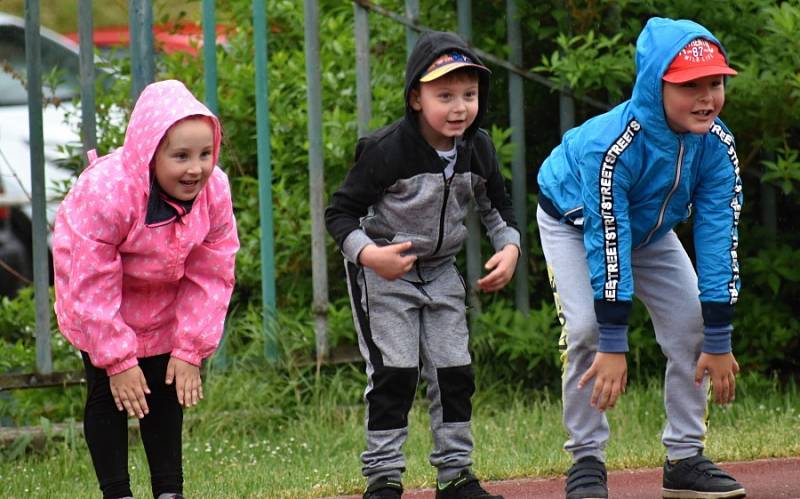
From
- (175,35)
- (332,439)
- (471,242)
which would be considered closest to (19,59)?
(175,35)

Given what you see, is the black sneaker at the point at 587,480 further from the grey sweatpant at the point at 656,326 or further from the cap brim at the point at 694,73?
the cap brim at the point at 694,73

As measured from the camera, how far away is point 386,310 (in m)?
4.53

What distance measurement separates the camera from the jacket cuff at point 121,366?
4.23m

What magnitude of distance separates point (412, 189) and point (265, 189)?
2148mm

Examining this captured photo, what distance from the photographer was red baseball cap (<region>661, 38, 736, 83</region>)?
4215 millimetres

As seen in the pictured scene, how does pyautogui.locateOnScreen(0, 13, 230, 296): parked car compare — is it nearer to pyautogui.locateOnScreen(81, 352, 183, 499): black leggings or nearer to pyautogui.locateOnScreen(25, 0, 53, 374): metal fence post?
pyautogui.locateOnScreen(25, 0, 53, 374): metal fence post

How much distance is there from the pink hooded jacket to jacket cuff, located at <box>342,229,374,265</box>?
0.36 m

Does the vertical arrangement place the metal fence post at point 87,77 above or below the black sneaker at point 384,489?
above

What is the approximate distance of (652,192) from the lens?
4.40m

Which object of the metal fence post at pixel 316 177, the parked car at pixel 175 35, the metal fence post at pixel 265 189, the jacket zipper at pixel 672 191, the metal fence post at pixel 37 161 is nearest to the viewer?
the jacket zipper at pixel 672 191

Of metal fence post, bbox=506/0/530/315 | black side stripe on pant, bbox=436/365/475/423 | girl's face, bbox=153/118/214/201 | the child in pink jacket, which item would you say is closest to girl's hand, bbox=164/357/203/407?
the child in pink jacket

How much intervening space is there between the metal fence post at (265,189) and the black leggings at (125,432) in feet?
6.59

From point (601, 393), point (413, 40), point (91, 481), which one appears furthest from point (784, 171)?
point (91, 481)

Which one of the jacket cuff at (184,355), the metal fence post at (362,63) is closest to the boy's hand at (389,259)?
the jacket cuff at (184,355)
